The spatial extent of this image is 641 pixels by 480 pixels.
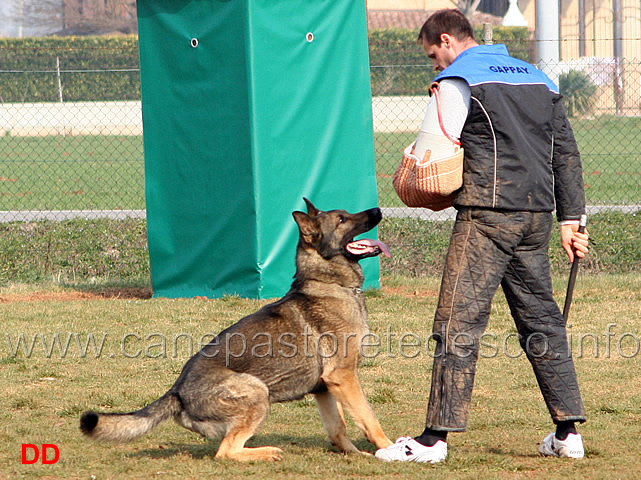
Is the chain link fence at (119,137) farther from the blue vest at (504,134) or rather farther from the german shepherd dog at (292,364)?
the blue vest at (504,134)

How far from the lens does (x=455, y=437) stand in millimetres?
4473

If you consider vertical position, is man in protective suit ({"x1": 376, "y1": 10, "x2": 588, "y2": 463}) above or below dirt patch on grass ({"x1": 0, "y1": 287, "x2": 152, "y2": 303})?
above

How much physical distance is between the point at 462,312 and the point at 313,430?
1.36 metres

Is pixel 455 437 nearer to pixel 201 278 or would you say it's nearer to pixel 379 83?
pixel 201 278

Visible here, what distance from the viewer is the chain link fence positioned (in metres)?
14.0

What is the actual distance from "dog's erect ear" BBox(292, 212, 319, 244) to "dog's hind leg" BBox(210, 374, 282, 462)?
890mm

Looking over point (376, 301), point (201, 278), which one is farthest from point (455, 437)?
point (201, 278)

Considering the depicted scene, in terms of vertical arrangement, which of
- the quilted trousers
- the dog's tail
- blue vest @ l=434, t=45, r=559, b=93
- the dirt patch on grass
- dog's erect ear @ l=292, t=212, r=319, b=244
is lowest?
the dirt patch on grass

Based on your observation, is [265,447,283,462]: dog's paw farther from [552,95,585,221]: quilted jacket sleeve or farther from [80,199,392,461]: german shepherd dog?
[552,95,585,221]: quilted jacket sleeve

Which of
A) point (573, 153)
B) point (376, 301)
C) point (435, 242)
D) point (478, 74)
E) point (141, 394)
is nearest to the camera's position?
point (478, 74)

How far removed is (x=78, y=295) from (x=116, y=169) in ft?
35.4

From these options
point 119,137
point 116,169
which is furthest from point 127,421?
point 119,137

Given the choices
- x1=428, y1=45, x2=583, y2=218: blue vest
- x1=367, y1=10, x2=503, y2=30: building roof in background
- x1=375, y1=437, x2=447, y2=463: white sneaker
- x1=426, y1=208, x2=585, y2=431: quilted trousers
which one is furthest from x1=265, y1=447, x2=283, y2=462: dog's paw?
x1=367, y1=10, x2=503, y2=30: building roof in background

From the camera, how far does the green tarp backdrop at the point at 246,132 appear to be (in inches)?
310
